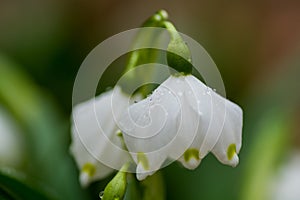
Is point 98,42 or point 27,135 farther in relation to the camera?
point 98,42

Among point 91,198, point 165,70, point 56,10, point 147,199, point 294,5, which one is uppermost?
Answer: point 165,70

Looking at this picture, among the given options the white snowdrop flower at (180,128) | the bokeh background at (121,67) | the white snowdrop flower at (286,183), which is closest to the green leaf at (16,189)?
the bokeh background at (121,67)

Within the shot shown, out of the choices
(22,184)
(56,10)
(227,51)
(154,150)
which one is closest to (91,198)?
(22,184)

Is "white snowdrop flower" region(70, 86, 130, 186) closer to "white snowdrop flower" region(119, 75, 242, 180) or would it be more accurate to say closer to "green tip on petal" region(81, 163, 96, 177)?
"green tip on petal" region(81, 163, 96, 177)

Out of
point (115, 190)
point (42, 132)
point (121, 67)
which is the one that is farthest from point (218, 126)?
point (121, 67)

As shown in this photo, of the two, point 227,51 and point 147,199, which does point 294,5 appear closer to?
point 227,51

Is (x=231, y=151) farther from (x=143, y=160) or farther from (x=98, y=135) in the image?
(x=98, y=135)

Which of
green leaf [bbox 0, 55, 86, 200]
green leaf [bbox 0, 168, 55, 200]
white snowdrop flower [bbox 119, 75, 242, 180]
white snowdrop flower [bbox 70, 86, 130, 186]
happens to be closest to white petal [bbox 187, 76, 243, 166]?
white snowdrop flower [bbox 119, 75, 242, 180]
